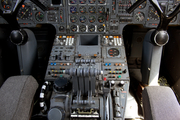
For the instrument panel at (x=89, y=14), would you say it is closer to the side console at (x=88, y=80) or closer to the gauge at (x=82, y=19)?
the gauge at (x=82, y=19)

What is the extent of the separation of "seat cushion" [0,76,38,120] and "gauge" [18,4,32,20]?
162cm

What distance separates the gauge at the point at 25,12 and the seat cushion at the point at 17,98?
1.62 metres

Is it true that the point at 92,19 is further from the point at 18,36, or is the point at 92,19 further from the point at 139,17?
the point at 18,36

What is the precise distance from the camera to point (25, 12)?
2.93 metres

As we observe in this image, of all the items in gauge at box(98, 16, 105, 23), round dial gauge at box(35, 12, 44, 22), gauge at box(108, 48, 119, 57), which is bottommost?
gauge at box(108, 48, 119, 57)

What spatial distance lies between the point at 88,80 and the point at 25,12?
1961 mm

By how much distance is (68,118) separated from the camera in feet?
6.02

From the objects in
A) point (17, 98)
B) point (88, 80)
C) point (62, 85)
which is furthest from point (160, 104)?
point (17, 98)

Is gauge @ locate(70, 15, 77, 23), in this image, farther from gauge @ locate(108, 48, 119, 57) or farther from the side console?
gauge @ locate(108, 48, 119, 57)

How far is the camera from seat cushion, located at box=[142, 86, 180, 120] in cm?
137

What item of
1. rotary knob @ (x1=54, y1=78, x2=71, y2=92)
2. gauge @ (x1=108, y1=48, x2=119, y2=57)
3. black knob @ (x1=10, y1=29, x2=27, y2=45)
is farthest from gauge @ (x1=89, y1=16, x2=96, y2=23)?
rotary knob @ (x1=54, y1=78, x2=71, y2=92)

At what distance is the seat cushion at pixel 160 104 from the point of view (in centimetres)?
137

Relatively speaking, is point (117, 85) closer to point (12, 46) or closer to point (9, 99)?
point (9, 99)

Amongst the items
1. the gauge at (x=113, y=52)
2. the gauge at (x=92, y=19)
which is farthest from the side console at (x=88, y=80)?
the gauge at (x=92, y=19)
